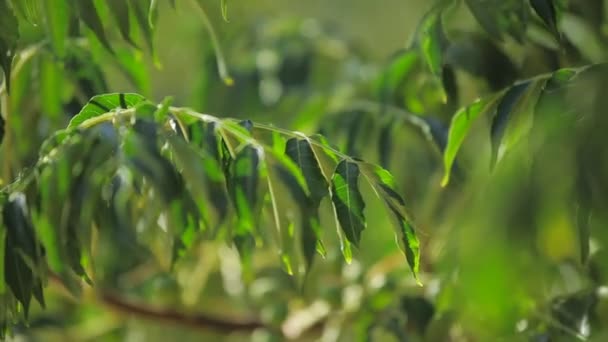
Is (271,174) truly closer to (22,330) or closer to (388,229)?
(22,330)

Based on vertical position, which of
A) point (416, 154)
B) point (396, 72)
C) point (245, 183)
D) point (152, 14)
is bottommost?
point (416, 154)

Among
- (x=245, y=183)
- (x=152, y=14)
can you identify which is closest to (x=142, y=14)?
(x=152, y=14)

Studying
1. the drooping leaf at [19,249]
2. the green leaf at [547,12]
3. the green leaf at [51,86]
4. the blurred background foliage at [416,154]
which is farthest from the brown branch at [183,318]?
the green leaf at [547,12]

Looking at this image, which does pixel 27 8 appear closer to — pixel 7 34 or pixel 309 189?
pixel 7 34

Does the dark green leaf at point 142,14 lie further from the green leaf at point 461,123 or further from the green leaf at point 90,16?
the green leaf at point 461,123

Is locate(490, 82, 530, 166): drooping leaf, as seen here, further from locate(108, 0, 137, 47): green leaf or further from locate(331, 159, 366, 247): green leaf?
locate(108, 0, 137, 47): green leaf

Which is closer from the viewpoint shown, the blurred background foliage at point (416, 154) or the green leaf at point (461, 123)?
the blurred background foliage at point (416, 154)
